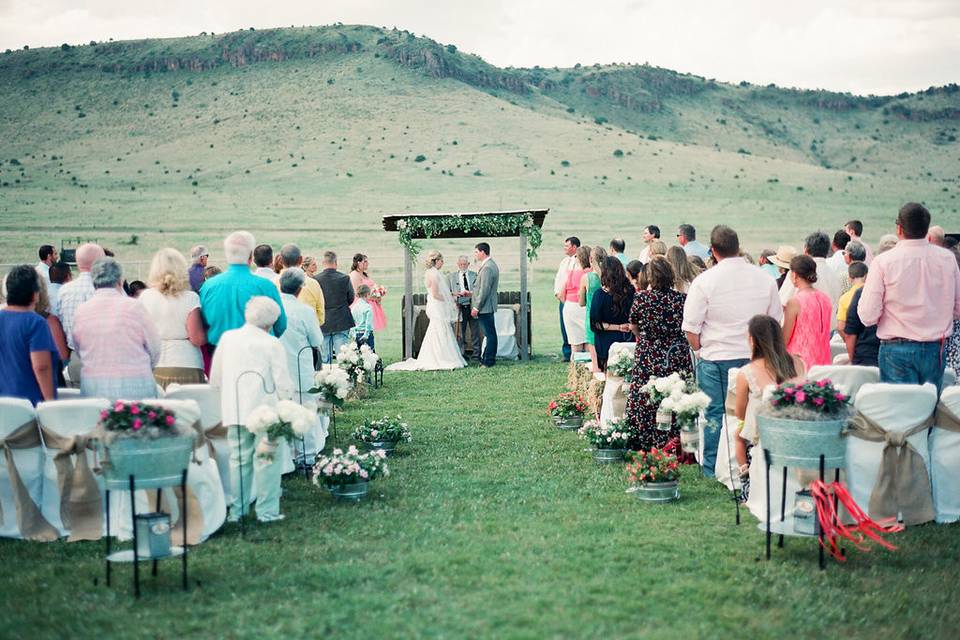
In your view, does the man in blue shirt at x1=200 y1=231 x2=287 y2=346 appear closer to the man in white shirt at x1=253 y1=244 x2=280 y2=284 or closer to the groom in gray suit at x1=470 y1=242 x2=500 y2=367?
the man in white shirt at x1=253 y1=244 x2=280 y2=284

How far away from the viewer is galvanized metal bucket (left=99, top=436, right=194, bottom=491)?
576 centimetres

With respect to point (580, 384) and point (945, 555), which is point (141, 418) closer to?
point (945, 555)

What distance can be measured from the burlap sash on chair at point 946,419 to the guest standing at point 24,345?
6507mm

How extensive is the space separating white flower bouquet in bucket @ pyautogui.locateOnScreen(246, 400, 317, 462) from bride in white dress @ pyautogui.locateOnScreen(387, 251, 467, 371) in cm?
1056

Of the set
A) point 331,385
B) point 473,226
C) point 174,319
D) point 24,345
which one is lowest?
point 331,385

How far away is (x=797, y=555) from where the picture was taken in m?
6.50

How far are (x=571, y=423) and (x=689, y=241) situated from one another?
11.4 feet

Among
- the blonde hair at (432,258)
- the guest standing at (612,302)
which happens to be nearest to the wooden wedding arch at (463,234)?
the blonde hair at (432,258)

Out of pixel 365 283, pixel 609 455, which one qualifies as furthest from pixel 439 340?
pixel 609 455

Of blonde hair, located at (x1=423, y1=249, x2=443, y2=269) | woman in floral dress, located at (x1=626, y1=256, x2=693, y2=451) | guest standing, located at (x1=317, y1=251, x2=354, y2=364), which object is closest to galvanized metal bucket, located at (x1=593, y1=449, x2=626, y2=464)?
woman in floral dress, located at (x1=626, y1=256, x2=693, y2=451)

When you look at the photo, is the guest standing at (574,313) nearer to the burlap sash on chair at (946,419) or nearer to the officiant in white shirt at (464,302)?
the officiant in white shirt at (464,302)

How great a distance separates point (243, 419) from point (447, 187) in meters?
66.0

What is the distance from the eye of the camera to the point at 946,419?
7156 mm

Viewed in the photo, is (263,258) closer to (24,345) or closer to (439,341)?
(24,345)
